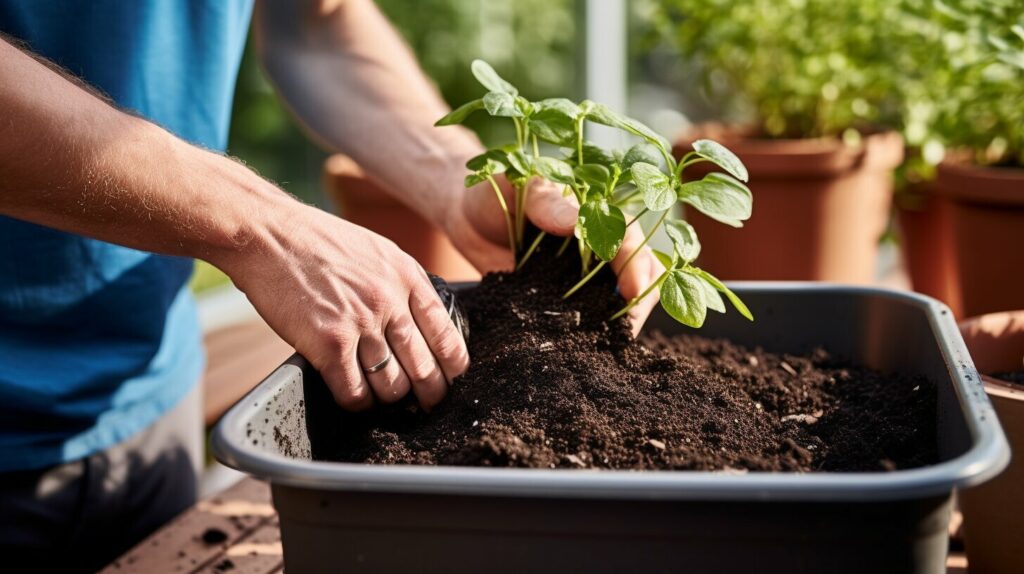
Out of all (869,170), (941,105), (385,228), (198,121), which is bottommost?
(385,228)

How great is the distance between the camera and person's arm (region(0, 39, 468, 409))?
735 mm

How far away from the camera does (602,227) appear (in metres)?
0.82

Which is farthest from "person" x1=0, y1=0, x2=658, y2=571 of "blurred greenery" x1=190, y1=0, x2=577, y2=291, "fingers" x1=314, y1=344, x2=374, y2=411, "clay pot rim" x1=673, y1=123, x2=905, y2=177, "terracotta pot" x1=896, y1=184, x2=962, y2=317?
"blurred greenery" x1=190, y1=0, x2=577, y2=291

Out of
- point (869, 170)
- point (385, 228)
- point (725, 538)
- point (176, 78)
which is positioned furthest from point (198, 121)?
point (869, 170)

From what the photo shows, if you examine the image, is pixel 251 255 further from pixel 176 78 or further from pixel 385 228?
pixel 385 228

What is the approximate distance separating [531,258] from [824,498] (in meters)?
0.55

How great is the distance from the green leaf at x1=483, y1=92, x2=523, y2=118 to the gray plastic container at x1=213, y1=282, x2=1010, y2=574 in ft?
1.18

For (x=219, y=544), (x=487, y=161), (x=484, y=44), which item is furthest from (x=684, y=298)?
(x=484, y=44)

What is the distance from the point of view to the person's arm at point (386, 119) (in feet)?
3.60

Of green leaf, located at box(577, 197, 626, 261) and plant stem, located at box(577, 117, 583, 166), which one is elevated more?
plant stem, located at box(577, 117, 583, 166)

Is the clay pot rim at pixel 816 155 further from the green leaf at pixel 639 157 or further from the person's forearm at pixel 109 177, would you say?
the person's forearm at pixel 109 177

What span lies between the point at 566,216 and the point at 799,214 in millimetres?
889

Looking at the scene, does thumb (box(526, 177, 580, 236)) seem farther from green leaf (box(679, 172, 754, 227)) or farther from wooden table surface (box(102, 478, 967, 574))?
wooden table surface (box(102, 478, 967, 574))

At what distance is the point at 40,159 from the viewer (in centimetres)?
73
